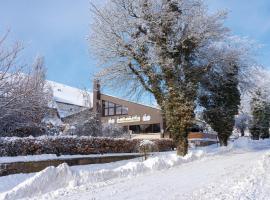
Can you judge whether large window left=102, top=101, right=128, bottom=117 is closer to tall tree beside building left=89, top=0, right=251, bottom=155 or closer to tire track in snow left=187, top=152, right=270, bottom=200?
tall tree beside building left=89, top=0, right=251, bottom=155

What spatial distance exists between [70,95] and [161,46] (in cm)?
3247

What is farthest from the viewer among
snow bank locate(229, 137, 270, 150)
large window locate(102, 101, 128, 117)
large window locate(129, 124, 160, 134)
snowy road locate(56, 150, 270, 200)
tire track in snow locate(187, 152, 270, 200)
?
large window locate(102, 101, 128, 117)

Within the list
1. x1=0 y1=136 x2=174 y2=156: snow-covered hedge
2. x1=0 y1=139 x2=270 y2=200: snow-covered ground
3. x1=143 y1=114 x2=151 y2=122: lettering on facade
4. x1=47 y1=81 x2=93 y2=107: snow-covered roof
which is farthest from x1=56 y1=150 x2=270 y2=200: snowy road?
x1=47 y1=81 x2=93 y2=107: snow-covered roof

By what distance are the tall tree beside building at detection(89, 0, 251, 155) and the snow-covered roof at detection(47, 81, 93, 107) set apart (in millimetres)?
24143

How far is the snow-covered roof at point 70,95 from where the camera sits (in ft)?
159

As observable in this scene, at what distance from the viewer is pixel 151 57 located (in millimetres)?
22734

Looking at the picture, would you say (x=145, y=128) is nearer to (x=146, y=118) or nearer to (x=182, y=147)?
(x=146, y=118)

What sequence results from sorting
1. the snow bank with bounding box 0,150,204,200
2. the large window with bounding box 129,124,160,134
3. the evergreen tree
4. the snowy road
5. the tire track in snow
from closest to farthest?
the tire track in snow → the snowy road → the snow bank with bounding box 0,150,204,200 → the evergreen tree → the large window with bounding box 129,124,160,134

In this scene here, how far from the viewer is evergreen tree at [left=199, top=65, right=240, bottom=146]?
86.1 feet

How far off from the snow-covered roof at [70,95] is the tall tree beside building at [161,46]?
24.1 metres

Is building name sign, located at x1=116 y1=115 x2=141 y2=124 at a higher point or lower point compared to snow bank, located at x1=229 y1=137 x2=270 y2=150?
higher

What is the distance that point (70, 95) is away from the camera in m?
53.7

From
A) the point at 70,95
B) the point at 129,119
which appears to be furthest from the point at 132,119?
the point at 70,95

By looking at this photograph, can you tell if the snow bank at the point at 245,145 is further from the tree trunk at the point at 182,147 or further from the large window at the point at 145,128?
the large window at the point at 145,128
